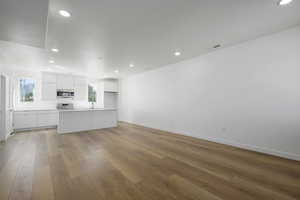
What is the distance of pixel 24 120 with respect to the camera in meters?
4.86

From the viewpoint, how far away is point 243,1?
5.90ft

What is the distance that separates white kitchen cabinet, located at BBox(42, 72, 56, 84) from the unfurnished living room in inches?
57.8

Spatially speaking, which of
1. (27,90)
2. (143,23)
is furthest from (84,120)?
(143,23)

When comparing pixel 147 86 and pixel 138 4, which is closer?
pixel 138 4

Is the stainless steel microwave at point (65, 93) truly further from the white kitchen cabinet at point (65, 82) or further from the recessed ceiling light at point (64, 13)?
the recessed ceiling light at point (64, 13)

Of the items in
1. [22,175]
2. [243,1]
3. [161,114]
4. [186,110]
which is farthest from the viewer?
[161,114]

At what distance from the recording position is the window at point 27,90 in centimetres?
530

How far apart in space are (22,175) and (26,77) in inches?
216

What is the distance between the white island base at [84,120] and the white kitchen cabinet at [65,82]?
7.22 ft

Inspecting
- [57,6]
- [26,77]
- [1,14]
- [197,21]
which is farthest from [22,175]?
[26,77]

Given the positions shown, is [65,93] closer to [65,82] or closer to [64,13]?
[65,82]

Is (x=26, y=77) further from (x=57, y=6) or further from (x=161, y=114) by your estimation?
(x=161, y=114)

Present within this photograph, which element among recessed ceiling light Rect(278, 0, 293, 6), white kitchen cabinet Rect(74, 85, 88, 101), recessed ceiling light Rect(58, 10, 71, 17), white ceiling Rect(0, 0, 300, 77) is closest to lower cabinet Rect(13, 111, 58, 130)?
white kitchen cabinet Rect(74, 85, 88, 101)

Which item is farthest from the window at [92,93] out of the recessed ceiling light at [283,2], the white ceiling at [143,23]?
the recessed ceiling light at [283,2]
